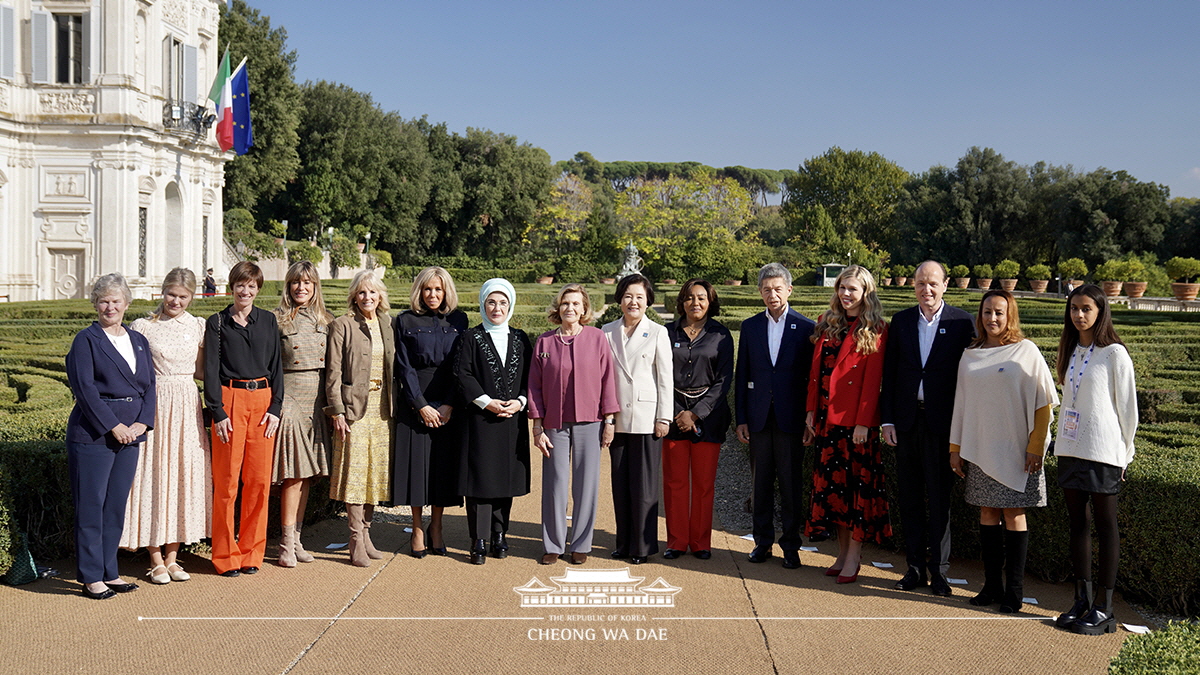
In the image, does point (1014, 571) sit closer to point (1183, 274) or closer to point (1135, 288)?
point (1135, 288)

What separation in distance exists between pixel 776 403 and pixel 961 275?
38408 mm

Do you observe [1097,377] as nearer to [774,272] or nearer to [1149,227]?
[774,272]

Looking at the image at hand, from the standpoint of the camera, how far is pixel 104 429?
404 cm

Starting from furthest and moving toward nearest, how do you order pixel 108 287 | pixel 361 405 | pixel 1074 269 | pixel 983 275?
pixel 983 275 → pixel 1074 269 → pixel 361 405 → pixel 108 287

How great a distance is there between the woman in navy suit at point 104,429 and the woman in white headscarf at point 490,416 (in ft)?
5.11

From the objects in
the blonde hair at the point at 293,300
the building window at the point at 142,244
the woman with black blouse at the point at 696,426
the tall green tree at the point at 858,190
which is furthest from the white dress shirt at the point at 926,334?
the tall green tree at the point at 858,190

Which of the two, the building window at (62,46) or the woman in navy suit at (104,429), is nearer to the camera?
the woman in navy suit at (104,429)

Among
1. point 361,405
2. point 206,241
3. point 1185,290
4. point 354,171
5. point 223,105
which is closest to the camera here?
point 361,405

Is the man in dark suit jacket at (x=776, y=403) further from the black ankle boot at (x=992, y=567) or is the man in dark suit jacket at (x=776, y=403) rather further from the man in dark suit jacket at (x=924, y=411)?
the black ankle boot at (x=992, y=567)

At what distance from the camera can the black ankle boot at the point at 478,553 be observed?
479 centimetres

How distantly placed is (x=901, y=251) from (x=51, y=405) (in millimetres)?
47500

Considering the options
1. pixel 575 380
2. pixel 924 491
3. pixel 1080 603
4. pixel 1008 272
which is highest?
pixel 1008 272

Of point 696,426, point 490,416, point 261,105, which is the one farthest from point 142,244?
point 696,426

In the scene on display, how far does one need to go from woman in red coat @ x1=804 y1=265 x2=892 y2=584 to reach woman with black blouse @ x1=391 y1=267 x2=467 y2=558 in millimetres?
1964
